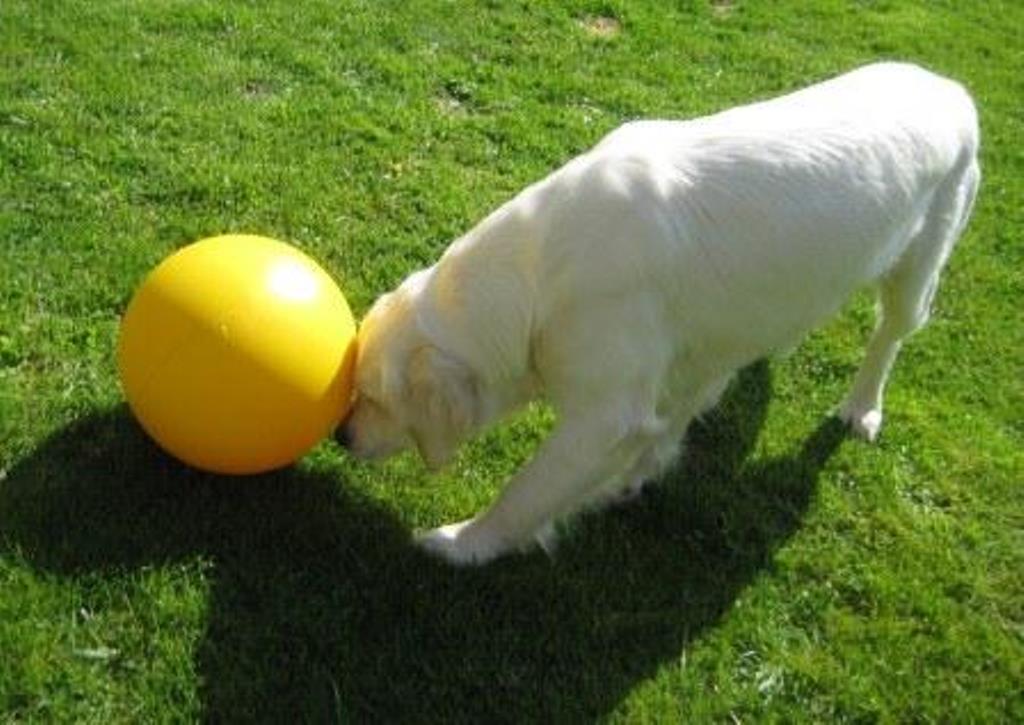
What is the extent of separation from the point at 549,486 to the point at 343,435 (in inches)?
35.7

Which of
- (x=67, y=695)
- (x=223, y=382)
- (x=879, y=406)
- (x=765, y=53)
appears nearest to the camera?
(x=67, y=695)

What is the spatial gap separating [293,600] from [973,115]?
379 centimetres

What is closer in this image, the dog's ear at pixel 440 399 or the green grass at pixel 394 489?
the green grass at pixel 394 489

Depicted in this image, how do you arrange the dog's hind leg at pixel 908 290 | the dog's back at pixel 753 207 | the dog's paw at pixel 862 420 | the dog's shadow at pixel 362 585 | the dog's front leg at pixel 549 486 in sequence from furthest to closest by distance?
the dog's paw at pixel 862 420
the dog's hind leg at pixel 908 290
the dog's front leg at pixel 549 486
the dog's back at pixel 753 207
the dog's shadow at pixel 362 585

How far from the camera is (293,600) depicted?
4617 mm

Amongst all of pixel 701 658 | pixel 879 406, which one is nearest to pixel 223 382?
pixel 701 658

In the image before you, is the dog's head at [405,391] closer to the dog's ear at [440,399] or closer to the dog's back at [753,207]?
the dog's ear at [440,399]

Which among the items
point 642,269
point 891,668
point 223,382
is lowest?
point 891,668

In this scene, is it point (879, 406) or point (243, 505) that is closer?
point (243, 505)

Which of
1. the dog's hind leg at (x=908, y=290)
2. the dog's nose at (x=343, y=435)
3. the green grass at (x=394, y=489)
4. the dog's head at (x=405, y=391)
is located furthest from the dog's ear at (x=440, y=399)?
the dog's hind leg at (x=908, y=290)

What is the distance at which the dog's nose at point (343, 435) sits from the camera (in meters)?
4.96

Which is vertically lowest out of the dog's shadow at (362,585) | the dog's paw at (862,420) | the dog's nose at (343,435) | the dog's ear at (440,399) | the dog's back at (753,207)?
the dog's paw at (862,420)

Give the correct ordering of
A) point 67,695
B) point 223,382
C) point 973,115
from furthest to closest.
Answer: point 973,115, point 223,382, point 67,695

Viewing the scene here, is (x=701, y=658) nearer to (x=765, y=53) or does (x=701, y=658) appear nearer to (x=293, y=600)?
(x=293, y=600)
